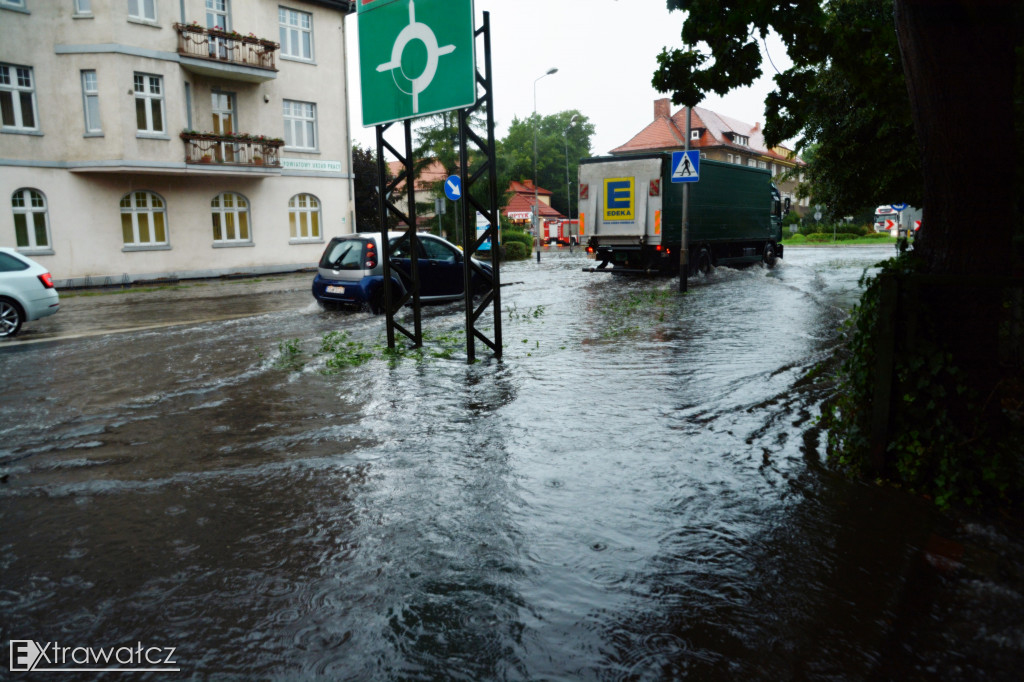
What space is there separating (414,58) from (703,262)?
1628 centimetres

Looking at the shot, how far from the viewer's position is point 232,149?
1102 inches

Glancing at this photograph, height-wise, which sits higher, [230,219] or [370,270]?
[230,219]

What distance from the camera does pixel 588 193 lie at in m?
22.9

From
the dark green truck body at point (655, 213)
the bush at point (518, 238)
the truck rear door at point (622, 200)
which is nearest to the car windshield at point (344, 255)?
the dark green truck body at point (655, 213)

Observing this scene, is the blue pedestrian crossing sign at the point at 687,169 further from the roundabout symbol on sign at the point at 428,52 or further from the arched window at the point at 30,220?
the arched window at the point at 30,220

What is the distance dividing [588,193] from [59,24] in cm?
1830

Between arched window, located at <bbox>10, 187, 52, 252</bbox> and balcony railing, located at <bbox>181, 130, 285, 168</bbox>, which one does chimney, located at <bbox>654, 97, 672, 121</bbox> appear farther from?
arched window, located at <bbox>10, 187, 52, 252</bbox>

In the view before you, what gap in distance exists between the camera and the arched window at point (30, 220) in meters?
24.0

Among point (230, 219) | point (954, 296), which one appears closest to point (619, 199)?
point (230, 219)

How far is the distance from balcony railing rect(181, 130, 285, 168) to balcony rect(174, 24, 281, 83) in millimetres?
2323

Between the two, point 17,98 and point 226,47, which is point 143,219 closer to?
point 17,98

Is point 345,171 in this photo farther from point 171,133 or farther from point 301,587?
point 301,587

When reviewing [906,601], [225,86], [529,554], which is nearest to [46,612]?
[529,554]
